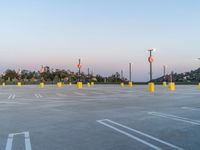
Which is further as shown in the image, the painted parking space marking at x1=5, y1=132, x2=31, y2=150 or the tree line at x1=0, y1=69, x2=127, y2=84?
the tree line at x1=0, y1=69, x2=127, y2=84

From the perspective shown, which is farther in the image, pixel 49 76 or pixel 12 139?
pixel 49 76

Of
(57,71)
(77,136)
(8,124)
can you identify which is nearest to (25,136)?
(77,136)

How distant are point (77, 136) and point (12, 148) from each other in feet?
5.43

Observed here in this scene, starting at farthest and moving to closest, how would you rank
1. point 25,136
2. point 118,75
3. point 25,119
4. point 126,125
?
point 118,75 → point 25,119 → point 126,125 → point 25,136

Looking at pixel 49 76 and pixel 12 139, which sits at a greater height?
pixel 49 76

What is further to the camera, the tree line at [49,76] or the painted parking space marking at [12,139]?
the tree line at [49,76]

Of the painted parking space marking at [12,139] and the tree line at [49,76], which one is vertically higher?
the tree line at [49,76]

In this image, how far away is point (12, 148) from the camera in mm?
5379

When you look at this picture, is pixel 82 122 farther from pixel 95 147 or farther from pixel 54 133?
pixel 95 147

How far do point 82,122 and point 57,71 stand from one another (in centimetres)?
12053

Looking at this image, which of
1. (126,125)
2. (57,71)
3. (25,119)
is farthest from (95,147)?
(57,71)

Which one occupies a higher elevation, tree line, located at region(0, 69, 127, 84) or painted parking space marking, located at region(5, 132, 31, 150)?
tree line, located at region(0, 69, 127, 84)

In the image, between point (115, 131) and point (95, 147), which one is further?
point (115, 131)

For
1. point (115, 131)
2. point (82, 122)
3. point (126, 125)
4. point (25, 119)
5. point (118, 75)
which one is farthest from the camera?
point (118, 75)
